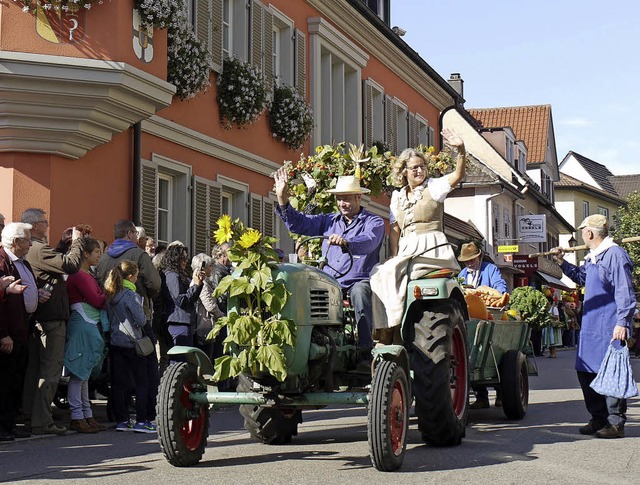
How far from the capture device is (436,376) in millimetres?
8969

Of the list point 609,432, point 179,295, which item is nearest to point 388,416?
point 609,432

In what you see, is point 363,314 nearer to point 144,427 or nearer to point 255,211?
point 144,427

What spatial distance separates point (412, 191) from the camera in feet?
31.9

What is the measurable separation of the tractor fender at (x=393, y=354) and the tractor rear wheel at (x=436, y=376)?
0.62 metres

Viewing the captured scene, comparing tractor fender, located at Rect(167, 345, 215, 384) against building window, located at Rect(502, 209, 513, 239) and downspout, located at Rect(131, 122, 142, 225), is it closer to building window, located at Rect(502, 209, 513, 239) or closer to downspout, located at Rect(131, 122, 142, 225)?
downspout, located at Rect(131, 122, 142, 225)

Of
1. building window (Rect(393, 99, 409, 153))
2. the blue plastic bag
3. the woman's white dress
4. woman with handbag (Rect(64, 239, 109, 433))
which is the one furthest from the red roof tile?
the woman's white dress

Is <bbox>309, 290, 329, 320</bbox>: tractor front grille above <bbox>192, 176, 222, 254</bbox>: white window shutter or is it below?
below

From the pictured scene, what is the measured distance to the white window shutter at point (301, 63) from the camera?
73.5ft

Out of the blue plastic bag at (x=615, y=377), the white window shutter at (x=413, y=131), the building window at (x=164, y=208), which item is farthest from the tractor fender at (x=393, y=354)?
the white window shutter at (x=413, y=131)

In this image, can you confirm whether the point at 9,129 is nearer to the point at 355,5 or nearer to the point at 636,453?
the point at 636,453

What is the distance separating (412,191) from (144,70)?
19.3ft

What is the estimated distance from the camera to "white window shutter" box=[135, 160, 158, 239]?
16.3 metres

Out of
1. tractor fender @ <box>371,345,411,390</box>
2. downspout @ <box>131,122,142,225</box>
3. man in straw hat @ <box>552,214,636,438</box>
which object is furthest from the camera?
downspout @ <box>131,122,142,225</box>

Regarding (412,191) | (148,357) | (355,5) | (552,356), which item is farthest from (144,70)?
(552,356)
